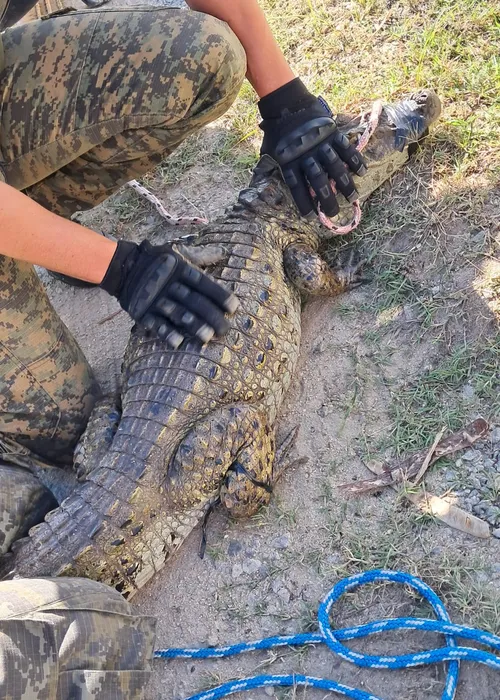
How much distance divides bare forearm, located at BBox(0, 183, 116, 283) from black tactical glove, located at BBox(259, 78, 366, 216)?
3.27ft

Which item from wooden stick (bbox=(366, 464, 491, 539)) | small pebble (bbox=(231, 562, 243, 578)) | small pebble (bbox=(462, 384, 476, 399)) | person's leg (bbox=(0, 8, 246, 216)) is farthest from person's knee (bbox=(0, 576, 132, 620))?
person's leg (bbox=(0, 8, 246, 216))

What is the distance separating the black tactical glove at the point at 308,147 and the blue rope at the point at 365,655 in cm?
176

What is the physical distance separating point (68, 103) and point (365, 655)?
2.56m

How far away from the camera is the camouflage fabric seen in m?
1.94

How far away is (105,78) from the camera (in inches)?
121

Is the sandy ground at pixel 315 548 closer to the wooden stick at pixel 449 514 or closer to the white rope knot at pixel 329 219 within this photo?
the wooden stick at pixel 449 514

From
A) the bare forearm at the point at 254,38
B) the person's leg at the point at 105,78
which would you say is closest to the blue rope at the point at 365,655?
the person's leg at the point at 105,78

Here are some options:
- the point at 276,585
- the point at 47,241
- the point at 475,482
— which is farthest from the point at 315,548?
the point at 47,241

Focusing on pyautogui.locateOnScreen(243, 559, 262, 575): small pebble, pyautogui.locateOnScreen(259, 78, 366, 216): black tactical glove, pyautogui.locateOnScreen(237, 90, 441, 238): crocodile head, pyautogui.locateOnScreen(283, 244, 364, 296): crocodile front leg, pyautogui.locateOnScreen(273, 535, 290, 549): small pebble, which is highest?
pyautogui.locateOnScreen(259, 78, 366, 216): black tactical glove

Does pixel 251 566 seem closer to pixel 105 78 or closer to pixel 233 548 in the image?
pixel 233 548

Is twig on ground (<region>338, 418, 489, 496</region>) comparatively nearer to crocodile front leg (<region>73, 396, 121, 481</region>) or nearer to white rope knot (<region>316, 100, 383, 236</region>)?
crocodile front leg (<region>73, 396, 121, 481</region>)

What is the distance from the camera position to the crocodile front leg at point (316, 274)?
11.3 ft

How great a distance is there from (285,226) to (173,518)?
1.65 metres

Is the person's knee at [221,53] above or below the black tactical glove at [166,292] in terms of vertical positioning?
above
